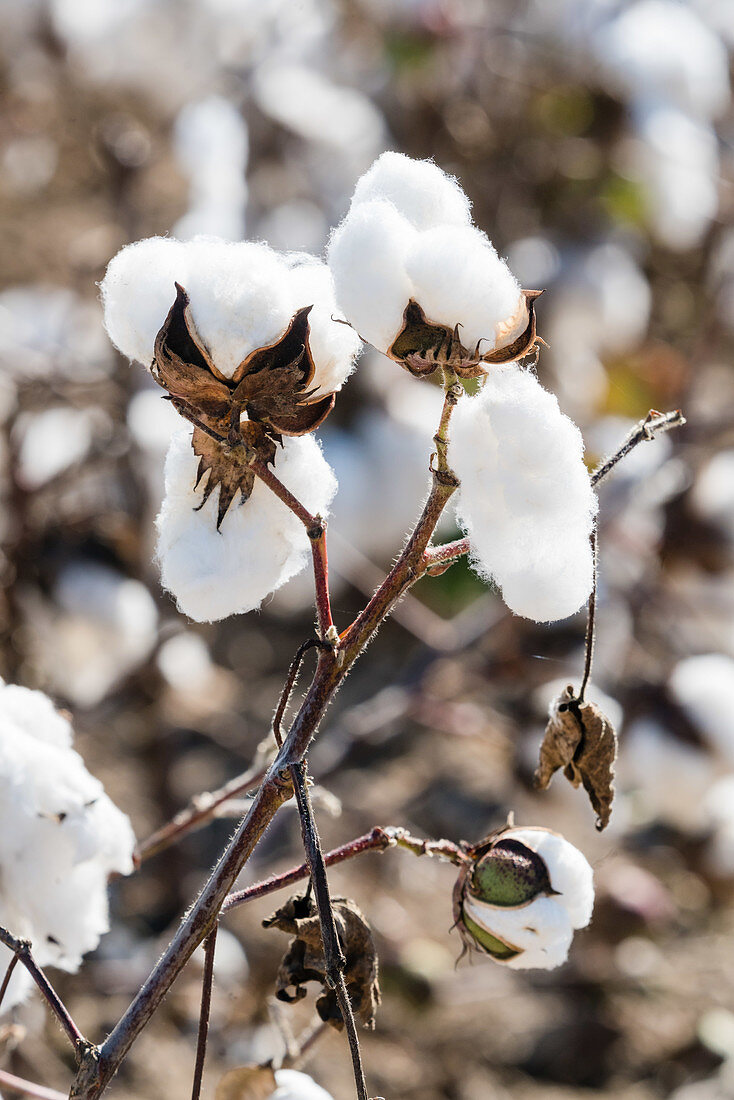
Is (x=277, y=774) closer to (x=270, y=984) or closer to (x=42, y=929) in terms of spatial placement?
(x=42, y=929)

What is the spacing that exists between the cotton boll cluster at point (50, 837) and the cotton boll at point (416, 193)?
40 cm

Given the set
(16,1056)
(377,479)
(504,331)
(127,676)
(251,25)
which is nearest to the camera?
(504,331)

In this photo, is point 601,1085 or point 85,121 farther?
point 85,121

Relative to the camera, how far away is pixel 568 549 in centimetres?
54

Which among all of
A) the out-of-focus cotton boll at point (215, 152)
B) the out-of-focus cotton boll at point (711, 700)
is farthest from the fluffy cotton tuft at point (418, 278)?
the out-of-focus cotton boll at point (215, 152)

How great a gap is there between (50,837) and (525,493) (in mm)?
390

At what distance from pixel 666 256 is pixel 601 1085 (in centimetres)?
199

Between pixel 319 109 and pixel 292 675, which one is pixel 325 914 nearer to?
pixel 292 675

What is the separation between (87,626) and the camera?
1.59 metres

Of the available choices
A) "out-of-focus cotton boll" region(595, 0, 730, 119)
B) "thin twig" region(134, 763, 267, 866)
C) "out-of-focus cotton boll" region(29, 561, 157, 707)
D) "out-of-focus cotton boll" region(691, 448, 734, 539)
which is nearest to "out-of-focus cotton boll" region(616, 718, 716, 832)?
"out-of-focus cotton boll" region(691, 448, 734, 539)

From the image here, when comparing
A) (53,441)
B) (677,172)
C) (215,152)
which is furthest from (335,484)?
(677,172)

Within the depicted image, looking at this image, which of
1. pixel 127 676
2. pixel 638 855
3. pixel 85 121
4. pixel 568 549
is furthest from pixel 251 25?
pixel 568 549

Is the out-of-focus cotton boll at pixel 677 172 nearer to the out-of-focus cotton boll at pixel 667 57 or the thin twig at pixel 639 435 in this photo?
the out-of-focus cotton boll at pixel 667 57

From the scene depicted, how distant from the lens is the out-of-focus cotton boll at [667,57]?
7.75 feet
